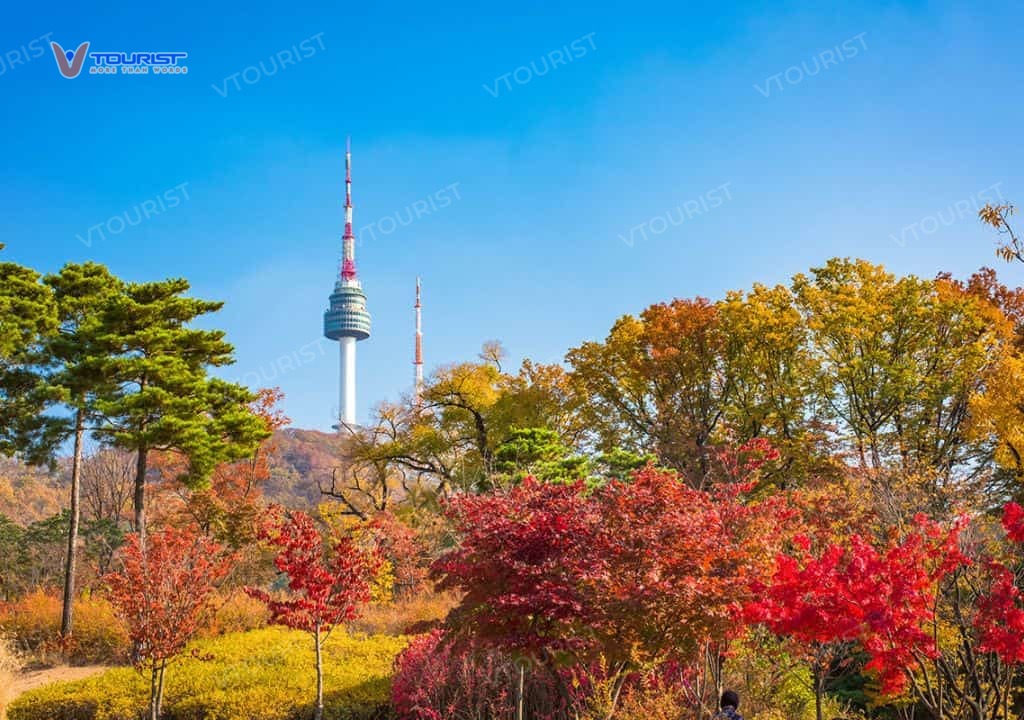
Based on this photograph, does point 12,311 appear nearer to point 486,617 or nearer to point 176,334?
point 176,334

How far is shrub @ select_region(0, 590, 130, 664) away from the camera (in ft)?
57.7

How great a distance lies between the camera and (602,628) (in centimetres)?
802

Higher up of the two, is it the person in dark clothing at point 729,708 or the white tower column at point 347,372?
the white tower column at point 347,372

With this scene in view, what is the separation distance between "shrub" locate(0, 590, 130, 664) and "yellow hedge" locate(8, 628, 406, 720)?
3361mm

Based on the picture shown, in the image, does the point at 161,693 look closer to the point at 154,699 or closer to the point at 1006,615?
the point at 154,699

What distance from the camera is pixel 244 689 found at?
41.1 ft

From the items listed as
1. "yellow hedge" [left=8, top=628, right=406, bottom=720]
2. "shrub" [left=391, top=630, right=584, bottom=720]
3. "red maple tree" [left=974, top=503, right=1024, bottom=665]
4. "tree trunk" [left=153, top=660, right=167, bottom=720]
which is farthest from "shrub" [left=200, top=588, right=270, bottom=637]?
"red maple tree" [left=974, top=503, right=1024, bottom=665]

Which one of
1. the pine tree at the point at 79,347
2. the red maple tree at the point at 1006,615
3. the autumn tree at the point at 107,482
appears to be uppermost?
the pine tree at the point at 79,347

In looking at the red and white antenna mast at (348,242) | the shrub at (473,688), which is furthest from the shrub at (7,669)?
the red and white antenna mast at (348,242)

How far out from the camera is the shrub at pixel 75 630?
17578 millimetres

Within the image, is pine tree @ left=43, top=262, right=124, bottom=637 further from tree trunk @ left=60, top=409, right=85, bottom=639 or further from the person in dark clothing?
the person in dark clothing

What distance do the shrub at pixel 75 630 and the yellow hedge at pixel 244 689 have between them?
336cm

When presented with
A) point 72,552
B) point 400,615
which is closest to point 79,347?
point 72,552

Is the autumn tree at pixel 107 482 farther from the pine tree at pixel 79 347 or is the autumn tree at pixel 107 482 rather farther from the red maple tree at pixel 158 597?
the red maple tree at pixel 158 597
